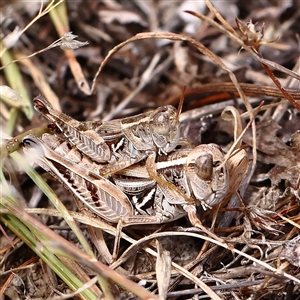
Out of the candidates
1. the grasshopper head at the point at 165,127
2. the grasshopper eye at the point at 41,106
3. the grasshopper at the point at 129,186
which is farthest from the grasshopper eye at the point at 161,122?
the grasshopper eye at the point at 41,106

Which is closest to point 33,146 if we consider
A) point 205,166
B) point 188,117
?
point 205,166

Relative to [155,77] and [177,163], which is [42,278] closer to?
[177,163]

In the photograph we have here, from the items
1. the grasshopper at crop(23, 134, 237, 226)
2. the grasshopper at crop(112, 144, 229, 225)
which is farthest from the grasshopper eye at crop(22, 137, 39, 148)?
the grasshopper at crop(112, 144, 229, 225)

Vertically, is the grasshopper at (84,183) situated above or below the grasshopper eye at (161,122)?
below

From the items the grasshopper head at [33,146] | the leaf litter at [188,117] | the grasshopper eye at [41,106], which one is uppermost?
the grasshopper eye at [41,106]

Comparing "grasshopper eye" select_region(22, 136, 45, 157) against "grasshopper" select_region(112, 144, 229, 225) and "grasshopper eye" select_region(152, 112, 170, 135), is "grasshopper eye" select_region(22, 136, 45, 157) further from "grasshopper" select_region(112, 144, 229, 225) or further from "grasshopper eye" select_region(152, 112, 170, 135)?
"grasshopper eye" select_region(152, 112, 170, 135)

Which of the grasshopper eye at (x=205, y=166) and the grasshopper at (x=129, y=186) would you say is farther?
the grasshopper at (x=129, y=186)

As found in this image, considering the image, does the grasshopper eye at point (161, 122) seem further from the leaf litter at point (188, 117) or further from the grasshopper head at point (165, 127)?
the leaf litter at point (188, 117)

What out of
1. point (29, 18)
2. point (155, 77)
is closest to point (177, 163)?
point (155, 77)

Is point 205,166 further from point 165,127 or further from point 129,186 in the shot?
point 129,186
